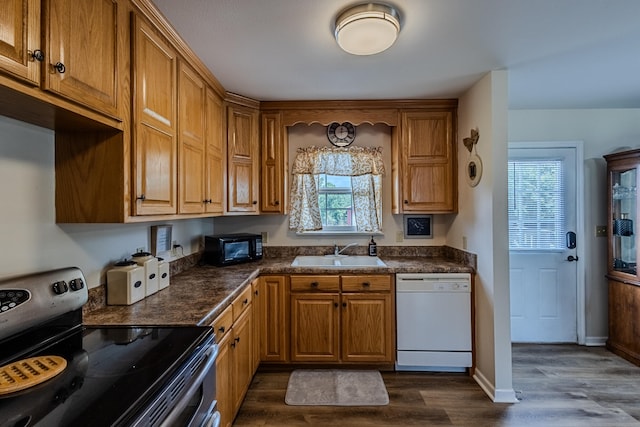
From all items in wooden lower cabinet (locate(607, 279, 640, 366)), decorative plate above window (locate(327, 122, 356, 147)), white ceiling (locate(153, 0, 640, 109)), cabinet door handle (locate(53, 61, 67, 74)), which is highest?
white ceiling (locate(153, 0, 640, 109))

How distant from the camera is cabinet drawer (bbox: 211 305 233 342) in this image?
159cm

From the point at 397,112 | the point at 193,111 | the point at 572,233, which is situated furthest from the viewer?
the point at 572,233

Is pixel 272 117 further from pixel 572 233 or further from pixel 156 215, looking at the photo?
pixel 572 233

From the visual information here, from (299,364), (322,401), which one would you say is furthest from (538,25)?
(299,364)

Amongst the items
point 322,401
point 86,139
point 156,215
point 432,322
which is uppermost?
point 86,139

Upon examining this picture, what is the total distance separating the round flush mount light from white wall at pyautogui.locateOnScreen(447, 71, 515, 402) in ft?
3.74

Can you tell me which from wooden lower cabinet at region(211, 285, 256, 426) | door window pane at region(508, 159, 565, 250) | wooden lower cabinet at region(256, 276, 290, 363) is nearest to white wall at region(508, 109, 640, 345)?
door window pane at region(508, 159, 565, 250)

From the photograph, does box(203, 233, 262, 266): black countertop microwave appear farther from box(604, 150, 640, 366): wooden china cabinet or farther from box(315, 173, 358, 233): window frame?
box(604, 150, 640, 366): wooden china cabinet

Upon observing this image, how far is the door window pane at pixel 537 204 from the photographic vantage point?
3.21 meters

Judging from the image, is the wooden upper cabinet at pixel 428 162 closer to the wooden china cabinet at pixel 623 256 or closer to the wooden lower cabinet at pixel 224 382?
the wooden china cabinet at pixel 623 256

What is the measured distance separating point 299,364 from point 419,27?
260 centimetres

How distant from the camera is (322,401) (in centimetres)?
223

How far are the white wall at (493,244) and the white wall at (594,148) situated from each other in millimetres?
1146

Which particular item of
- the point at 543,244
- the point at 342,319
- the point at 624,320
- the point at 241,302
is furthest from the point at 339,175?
the point at 624,320
